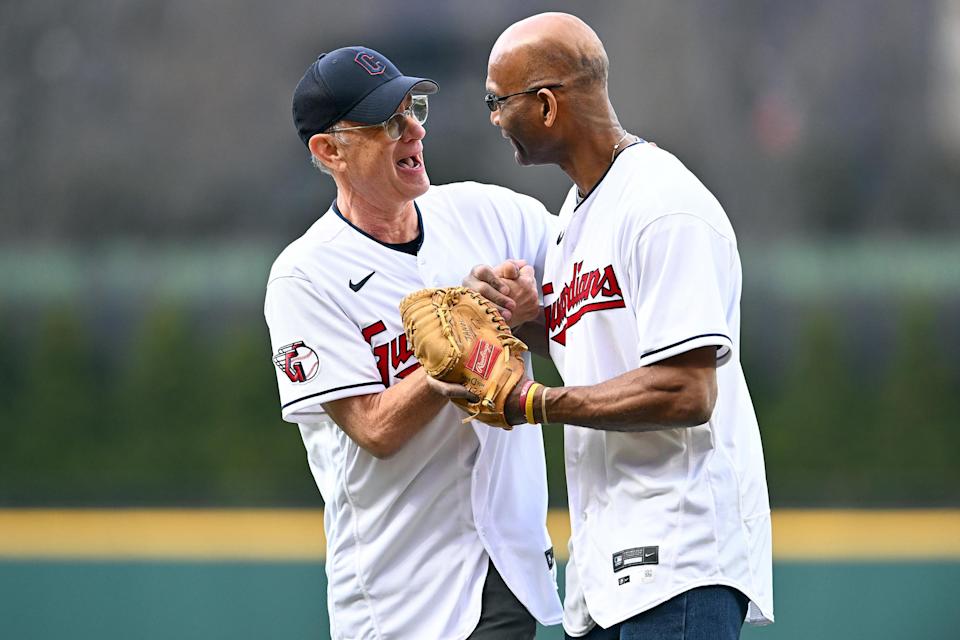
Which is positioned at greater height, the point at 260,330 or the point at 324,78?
the point at 324,78

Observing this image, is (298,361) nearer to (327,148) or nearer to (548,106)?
(327,148)

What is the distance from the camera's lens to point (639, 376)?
1967 mm

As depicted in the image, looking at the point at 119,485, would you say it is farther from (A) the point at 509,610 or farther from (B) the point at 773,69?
(A) the point at 509,610

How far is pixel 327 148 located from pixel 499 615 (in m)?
1.09

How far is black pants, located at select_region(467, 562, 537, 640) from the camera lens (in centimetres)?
241

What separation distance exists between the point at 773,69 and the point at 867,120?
0.75 metres

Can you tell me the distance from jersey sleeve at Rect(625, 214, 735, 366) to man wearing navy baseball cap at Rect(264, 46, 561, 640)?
1.41 ft

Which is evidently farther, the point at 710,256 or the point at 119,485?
the point at 119,485

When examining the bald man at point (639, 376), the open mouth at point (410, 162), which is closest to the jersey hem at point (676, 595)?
the bald man at point (639, 376)

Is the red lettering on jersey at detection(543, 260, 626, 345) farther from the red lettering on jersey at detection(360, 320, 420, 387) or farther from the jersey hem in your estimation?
the jersey hem

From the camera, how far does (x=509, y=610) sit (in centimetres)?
244

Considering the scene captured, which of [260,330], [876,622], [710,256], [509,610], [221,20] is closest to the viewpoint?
[710,256]

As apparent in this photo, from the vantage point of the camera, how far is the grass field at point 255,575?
5.08 meters

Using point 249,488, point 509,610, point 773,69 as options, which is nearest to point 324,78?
point 509,610
